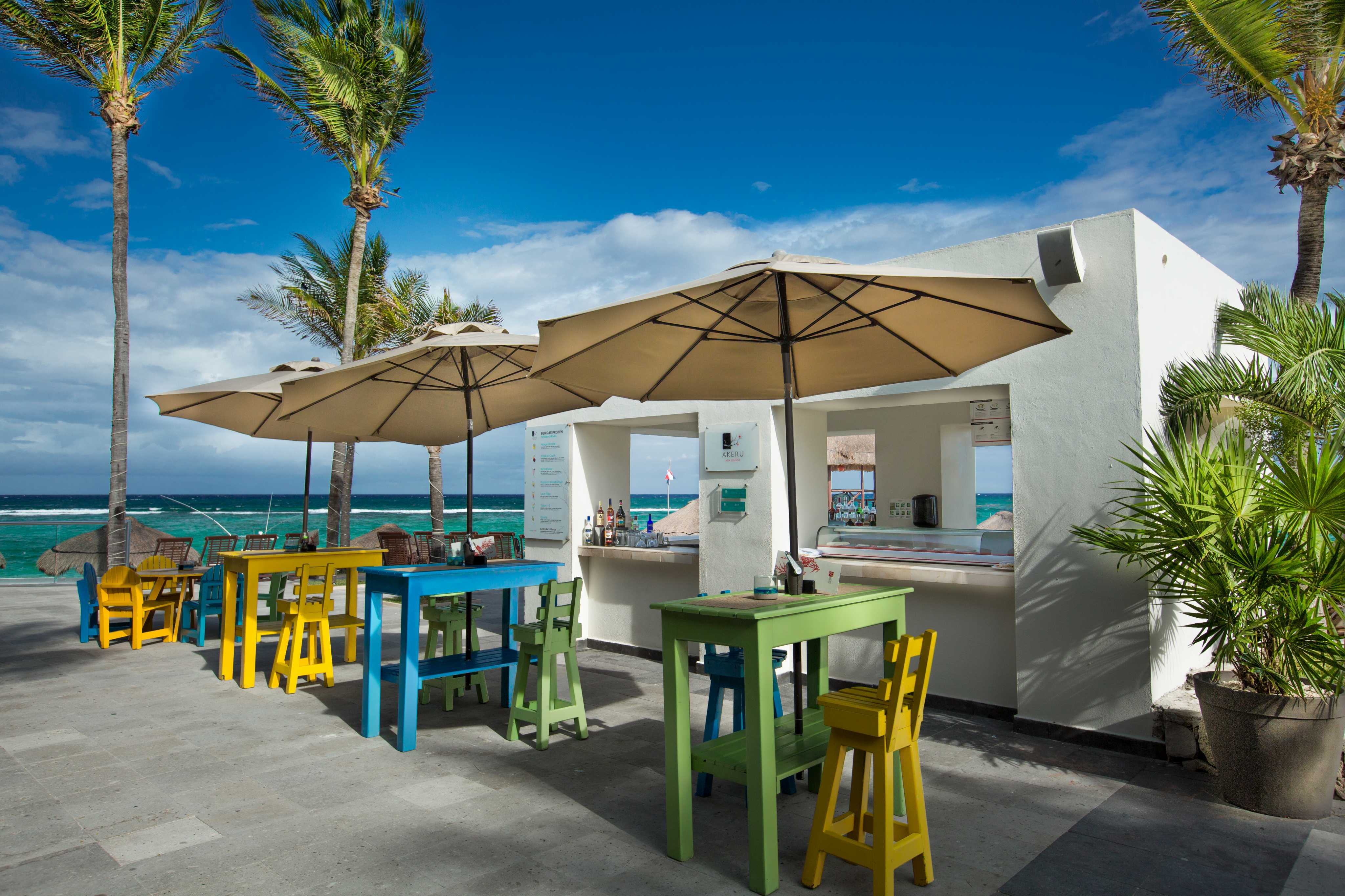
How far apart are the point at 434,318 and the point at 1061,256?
15723 millimetres

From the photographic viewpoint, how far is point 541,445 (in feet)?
25.2

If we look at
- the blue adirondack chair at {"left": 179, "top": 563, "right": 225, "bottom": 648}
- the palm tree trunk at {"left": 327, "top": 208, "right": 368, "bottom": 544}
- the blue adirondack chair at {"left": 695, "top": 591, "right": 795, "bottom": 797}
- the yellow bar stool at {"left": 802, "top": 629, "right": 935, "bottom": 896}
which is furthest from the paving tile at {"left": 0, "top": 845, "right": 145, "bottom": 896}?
the palm tree trunk at {"left": 327, "top": 208, "right": 368, "bottom": 544}

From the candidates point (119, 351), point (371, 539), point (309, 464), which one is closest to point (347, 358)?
point (119, 351)

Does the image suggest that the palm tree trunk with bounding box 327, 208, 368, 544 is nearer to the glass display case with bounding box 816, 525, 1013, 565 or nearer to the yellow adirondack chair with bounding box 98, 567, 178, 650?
the yellow adirondack chair with bounding box 98, 567, 178, 650

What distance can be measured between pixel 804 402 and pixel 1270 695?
11.0ft

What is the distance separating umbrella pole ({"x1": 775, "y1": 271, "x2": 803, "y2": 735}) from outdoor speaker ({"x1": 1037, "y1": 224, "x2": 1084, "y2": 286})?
1.83m

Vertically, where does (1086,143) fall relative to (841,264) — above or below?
above

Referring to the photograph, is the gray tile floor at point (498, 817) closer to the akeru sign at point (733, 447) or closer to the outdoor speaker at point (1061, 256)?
the akeru sign at point (733, 447)

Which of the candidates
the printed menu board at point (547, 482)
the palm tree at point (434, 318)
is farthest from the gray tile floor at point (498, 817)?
the palm tree at point (434, 318)

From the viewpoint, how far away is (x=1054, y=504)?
4422 mm

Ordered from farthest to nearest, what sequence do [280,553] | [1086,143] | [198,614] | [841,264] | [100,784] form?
1. [1086,143]
2. [198,614]
3. [280,553]
4. [100,784]
5. [841,264]

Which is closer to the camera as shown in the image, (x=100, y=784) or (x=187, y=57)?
(x=100, y=784)

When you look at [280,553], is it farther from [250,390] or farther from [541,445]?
[541,445]

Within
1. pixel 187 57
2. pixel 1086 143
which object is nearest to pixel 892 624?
pixel 1086 143
